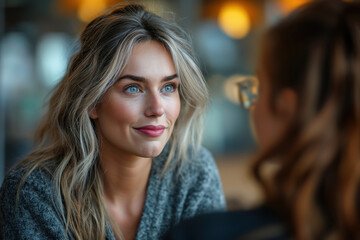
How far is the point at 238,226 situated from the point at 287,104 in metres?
0.26

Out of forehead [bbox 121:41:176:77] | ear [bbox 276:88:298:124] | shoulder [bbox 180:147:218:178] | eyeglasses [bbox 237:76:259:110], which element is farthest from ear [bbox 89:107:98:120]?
ear [bbox 276:88:298:124]

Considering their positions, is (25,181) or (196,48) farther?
(196,48)

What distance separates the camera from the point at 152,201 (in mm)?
1847

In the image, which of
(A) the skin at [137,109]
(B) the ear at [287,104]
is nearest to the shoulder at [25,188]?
(A) the skin at [137,109]

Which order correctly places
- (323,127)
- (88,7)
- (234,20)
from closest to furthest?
(323,127), (88,7), (234,20)

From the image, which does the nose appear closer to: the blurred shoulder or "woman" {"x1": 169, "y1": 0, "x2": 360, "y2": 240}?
the blurred shoulder

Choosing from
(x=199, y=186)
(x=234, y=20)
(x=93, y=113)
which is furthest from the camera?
(x=234, y=20)

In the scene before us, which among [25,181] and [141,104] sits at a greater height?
[141,104]

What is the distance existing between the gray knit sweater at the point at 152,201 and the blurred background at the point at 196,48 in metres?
2.43

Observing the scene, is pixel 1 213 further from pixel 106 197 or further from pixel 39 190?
pixel 106 197

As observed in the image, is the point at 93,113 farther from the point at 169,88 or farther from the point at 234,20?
the point at 234,20

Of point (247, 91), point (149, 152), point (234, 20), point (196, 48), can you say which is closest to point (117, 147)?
point (149, 152)

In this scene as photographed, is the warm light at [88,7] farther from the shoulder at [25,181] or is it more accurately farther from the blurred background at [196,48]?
the shoulder at [25,181]

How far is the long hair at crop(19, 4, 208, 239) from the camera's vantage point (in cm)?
169
